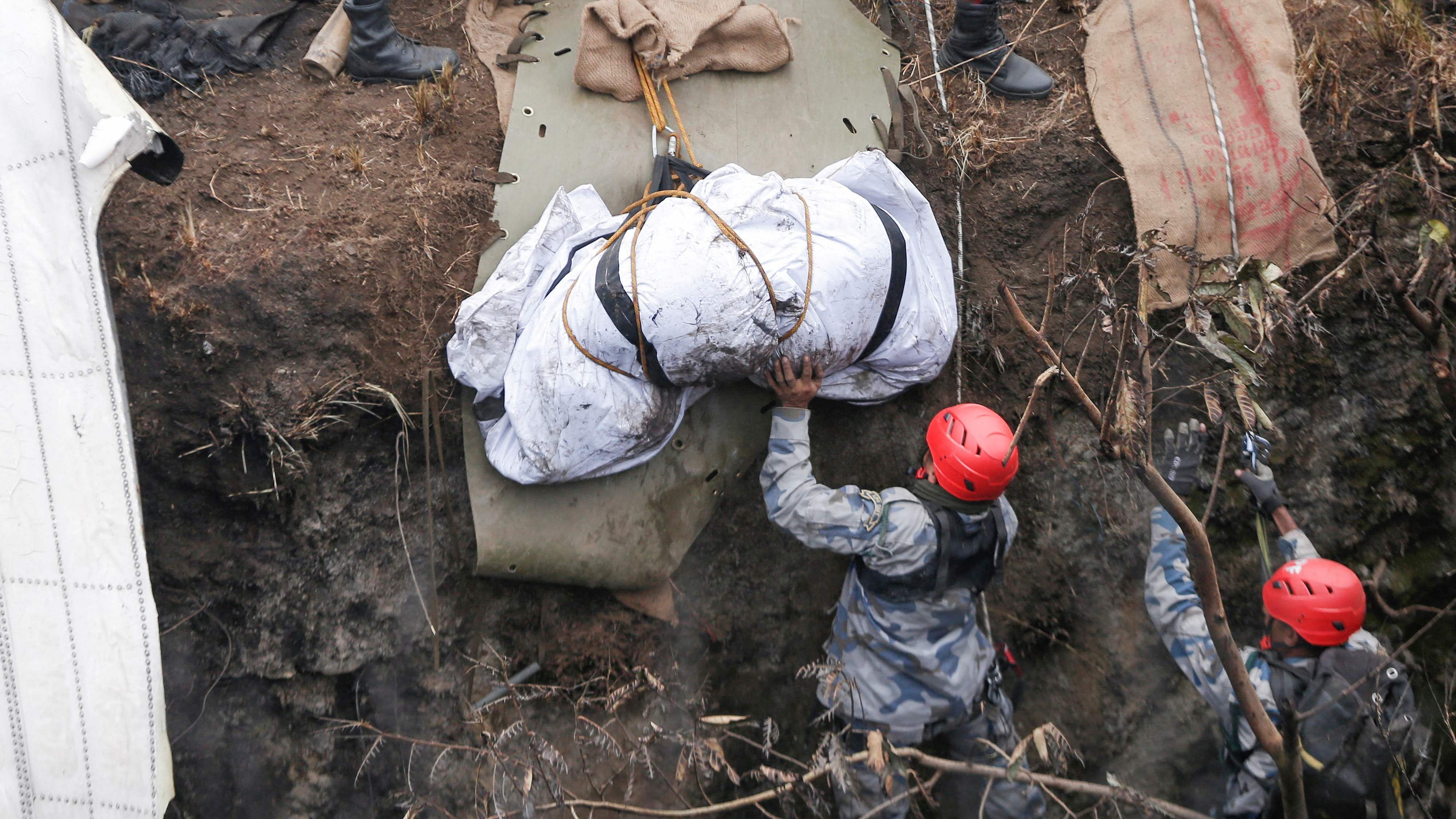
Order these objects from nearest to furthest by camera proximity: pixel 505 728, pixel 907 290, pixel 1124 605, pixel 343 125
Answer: pixel 907 290, pixel 505 728, pixel 343 125, pixel 1124 605

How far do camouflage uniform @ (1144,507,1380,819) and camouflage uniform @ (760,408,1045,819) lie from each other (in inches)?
18.9

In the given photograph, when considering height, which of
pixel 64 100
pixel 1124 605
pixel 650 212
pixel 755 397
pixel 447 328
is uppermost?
pixel 64 100

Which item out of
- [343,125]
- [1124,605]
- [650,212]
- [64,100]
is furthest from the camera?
[1124,605]

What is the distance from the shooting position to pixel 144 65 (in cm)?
322

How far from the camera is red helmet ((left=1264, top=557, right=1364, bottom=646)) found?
2.70 m

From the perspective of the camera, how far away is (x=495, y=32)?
3.43 m

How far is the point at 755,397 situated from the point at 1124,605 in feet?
5.51

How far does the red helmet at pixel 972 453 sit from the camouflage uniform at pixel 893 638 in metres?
0.11

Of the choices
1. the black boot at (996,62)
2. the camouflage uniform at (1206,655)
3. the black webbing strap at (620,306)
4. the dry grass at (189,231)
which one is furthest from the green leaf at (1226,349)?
the dry grass at (189,231)

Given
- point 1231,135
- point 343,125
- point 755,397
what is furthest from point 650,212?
point 1231,135

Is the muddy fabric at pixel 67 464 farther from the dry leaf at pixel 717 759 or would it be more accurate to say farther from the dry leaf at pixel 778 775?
the dry leaf at pixel 778 775

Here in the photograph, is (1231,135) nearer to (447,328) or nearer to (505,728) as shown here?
(447,328)

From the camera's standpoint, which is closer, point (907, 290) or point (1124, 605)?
point (907, 290)

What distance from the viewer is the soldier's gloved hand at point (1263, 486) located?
306 cm
